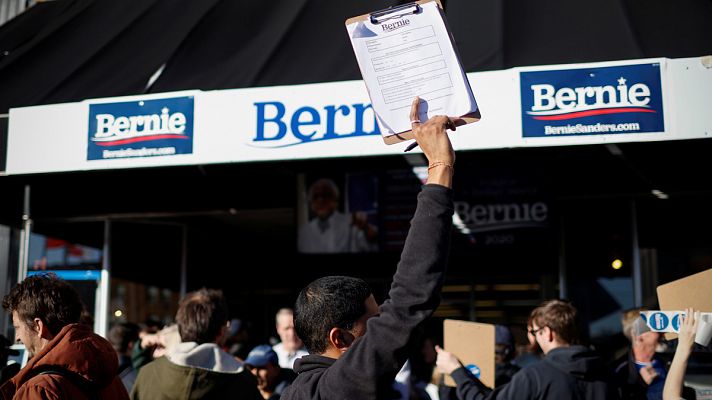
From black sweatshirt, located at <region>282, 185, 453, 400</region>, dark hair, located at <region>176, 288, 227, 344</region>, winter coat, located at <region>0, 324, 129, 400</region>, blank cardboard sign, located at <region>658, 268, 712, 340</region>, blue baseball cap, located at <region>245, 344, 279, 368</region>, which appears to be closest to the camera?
black sweatshirt, located at <region>282, 185, 453, 400</region>

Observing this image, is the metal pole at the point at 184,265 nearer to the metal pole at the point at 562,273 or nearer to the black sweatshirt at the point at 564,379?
the metal pole at the point at 562,273

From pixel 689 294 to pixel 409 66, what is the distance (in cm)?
206

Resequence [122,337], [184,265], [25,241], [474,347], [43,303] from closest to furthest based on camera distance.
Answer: [43,303], [474,347], [122,337], [25,241], [184,265]

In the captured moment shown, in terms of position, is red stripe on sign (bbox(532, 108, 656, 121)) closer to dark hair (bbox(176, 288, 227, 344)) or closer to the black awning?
the black awning

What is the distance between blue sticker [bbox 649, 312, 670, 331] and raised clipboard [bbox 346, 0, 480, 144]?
1.98m

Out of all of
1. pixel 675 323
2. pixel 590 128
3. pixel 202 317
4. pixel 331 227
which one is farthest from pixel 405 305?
pixel 331 227

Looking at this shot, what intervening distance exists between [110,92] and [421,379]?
568 centimetres

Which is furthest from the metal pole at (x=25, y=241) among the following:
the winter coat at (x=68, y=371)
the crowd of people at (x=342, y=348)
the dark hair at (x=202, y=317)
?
the winter coat at (x=68, y=371)

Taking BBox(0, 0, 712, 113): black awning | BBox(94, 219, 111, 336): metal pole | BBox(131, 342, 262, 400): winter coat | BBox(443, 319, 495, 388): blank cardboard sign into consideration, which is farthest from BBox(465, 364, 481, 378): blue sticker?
BBox(94, 219, 111, 336): metal pole

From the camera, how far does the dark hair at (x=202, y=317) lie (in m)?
4.68

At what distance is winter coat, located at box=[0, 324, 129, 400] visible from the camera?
132 inches

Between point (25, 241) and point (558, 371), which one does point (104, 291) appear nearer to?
point (25, 241)

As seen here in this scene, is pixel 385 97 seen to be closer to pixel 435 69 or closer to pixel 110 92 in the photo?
pixel 435 69

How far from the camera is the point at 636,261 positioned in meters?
8.71
